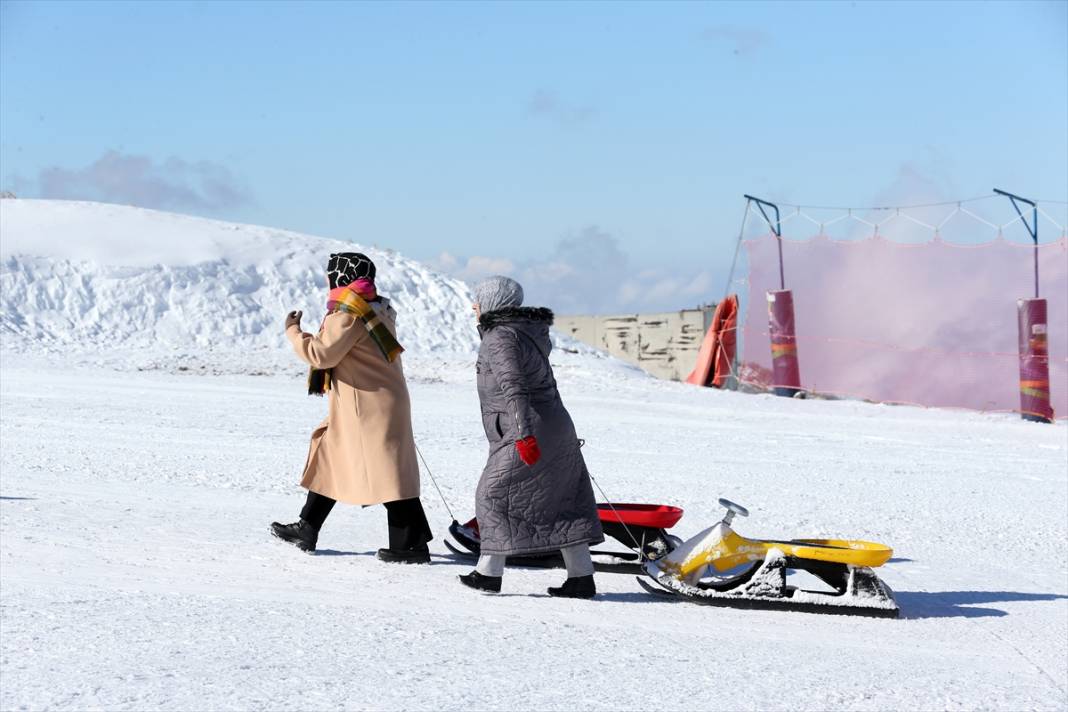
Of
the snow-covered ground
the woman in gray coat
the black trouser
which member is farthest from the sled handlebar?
the black trouser

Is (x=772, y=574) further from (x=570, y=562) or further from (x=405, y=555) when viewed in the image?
(x=405, y=555)

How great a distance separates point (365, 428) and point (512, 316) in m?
1.25

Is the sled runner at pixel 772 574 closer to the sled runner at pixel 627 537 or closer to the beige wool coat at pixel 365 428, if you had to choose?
the sled runner at pixel 627 537

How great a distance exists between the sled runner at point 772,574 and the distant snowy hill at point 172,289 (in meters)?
14.5

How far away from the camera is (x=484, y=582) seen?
227 inches

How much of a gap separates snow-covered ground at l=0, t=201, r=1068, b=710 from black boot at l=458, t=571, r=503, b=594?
0.15 ft

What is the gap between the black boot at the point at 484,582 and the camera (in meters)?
5.77

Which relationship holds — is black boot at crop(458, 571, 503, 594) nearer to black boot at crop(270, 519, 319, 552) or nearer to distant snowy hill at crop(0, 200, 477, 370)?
black boot at crop(270, 519, 319, 552)

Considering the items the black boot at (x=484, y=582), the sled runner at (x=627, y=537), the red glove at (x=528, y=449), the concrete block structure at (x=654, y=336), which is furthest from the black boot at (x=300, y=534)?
the concrete block structure at (x=654, y=336)

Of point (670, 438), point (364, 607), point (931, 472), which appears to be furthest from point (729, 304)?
point (364, 607)

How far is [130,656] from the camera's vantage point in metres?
4.15

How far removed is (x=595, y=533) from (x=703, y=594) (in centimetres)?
61

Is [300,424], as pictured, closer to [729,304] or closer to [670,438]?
[670,438]

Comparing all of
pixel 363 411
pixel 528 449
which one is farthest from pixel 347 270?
pixel 528 449
